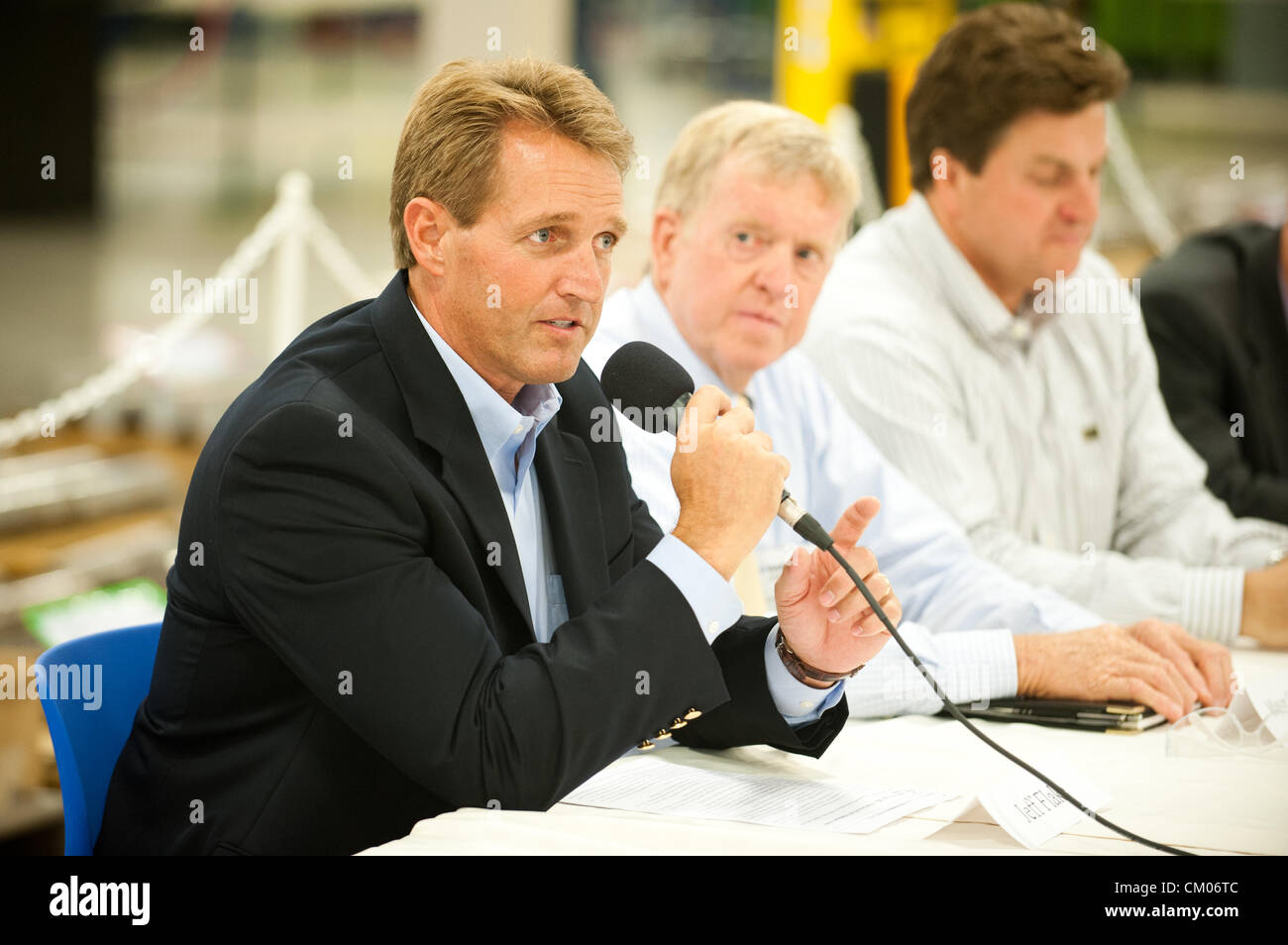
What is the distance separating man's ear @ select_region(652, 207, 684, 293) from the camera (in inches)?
83.6

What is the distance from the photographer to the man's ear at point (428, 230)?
Result: 4.53 feet

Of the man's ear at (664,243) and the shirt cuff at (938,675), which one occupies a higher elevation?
the man's ear at (664,243)

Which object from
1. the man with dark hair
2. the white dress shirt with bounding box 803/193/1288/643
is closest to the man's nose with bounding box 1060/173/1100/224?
the man with dark hair

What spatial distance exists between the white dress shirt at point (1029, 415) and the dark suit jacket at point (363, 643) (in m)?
1.14

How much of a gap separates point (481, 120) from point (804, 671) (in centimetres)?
64

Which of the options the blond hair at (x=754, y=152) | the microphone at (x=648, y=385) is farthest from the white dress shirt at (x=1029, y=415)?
the microphone at (x=648, y=385)

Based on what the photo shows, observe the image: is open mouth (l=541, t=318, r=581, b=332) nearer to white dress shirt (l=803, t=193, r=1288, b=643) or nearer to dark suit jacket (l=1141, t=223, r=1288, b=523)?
white dress shirt (l=803, t=193, r=1288, b=643)

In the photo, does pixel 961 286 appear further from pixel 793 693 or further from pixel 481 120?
pixel 481 120

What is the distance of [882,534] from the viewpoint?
6.94 feet

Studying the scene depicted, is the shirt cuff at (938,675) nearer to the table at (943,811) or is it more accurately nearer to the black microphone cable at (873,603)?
the table at (943,811)
